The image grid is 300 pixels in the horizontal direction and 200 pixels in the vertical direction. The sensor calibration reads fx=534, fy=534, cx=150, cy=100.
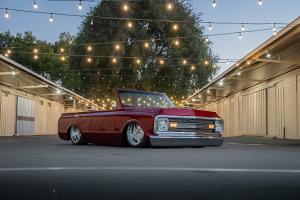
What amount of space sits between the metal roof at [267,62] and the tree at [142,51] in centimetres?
647

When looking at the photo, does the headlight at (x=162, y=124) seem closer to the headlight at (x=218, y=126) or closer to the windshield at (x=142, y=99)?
the windshield at (x=142, y=99)

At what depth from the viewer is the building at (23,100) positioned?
85.9ft

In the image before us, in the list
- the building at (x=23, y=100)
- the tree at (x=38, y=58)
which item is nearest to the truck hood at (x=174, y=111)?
the building at (x=23, y=100)

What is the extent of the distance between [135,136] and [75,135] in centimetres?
281

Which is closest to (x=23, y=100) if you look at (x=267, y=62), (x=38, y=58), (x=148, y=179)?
(x=267, y=62)

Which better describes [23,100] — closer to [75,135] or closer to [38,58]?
[75,135]

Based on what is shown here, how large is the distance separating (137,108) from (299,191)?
7.85m

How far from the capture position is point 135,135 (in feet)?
41.1

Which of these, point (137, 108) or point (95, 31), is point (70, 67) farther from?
point (137, 108)

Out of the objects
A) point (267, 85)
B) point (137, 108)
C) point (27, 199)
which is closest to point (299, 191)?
point (27, 199)

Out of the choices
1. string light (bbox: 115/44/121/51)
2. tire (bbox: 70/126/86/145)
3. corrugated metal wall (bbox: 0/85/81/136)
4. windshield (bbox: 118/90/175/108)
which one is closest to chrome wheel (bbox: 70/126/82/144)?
tire (bbox: 70/126/86/145)

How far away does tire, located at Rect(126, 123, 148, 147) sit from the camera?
12.2 metres

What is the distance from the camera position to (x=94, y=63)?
39.1m

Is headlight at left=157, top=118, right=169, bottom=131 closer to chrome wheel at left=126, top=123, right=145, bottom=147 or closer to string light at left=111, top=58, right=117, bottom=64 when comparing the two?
chrome wheel at left=126, top=123, right=145, bottom=147
